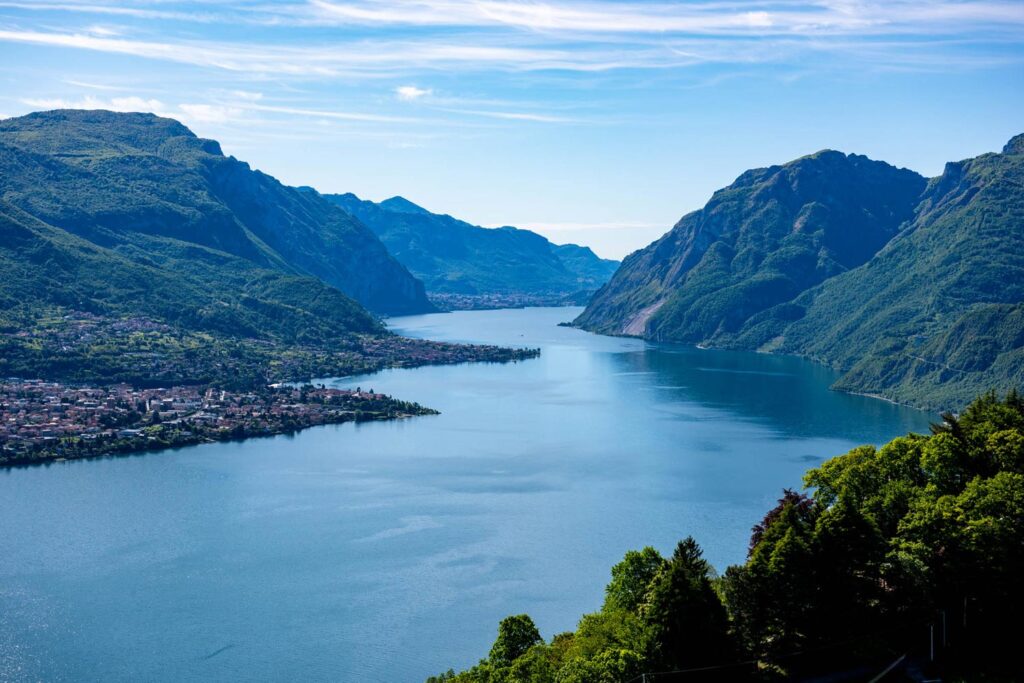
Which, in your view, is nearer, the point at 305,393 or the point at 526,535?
the point at 526,535

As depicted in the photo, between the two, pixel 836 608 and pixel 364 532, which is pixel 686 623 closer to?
pixel 836 608

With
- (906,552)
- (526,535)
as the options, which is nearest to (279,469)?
(526,535)

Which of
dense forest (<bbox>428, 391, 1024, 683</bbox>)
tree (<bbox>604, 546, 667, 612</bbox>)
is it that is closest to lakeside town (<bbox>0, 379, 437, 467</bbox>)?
tree (<bbox>604, 546, 667, 612</bbox>)

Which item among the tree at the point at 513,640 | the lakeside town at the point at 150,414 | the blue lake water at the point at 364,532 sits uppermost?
the lakeside town at the point at 150,414

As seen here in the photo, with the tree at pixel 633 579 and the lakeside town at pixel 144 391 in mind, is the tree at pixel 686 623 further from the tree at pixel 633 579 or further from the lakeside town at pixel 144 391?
the lakeside town at pixel 144 391

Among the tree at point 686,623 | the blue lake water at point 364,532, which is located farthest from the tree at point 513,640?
the blue lake water at point 364,532

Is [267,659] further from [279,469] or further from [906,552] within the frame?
[279,469]
